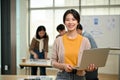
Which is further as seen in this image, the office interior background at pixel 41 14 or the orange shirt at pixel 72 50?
the office interior background at pixel 41 14

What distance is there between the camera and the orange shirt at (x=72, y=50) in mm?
1977

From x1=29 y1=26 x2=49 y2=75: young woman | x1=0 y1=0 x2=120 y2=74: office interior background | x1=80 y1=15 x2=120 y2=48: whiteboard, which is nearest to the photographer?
x1=29 y1=26 x2=49 y2=75: young woman

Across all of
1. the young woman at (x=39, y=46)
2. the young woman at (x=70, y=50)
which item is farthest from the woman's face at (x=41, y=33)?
the young woman at (x=70, y=50)

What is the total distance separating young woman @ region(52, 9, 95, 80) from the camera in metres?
1.98

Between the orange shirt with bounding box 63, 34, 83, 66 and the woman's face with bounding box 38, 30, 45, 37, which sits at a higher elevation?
the woman's face with bounding box 38, 30, 45, 37

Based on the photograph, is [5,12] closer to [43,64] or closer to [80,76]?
[43,64]

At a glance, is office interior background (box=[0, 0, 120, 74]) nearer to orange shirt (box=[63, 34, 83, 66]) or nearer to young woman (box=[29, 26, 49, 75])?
young woman (box=[29, 26, 49, 75])

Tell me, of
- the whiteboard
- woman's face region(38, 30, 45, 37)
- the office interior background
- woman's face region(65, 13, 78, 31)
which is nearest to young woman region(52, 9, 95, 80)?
woman's face region(65, 13, 78, 31)

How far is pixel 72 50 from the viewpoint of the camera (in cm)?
199

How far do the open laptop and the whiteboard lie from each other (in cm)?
424

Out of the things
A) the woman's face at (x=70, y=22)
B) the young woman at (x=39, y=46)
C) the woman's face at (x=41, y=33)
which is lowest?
the young woman at (x=39, y=46)

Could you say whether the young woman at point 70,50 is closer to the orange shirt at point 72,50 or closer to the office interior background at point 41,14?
the orange shirt at point 72,50

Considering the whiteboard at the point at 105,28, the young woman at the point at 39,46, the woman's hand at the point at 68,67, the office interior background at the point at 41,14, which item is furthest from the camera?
the office interior background at the point at 41,14

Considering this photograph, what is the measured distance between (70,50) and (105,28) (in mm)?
4396
